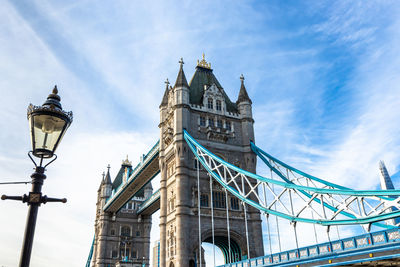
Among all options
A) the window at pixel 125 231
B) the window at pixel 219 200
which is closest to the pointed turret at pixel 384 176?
the window at pixel 125 231

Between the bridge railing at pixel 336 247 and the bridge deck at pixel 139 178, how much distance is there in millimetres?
22326

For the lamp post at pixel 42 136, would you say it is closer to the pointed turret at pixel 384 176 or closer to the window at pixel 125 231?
the window at pixel 125 231

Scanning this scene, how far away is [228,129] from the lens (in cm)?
3588

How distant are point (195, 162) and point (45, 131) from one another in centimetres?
2881

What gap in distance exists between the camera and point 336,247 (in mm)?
16344

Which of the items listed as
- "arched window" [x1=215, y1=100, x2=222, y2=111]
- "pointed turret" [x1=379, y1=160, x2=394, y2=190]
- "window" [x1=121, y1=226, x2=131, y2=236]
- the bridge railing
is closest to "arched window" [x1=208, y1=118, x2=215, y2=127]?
"arched window" [x1=215, y1=100, x2=222, y2=111]

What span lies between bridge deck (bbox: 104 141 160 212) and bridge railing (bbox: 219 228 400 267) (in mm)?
22326

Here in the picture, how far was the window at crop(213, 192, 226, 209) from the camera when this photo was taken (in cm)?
3185

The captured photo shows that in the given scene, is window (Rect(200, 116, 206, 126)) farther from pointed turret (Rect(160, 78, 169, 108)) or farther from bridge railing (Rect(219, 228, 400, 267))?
bridge railing (Rect(219, 228, 400, 267))

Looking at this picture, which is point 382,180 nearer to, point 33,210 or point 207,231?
point 207,231

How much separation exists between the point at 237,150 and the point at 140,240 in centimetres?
3530

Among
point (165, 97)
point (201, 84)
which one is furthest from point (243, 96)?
point (165, 97)

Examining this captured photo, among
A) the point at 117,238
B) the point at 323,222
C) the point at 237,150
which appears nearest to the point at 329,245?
the point at 323,222

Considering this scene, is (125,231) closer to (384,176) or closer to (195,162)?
(195,162)
